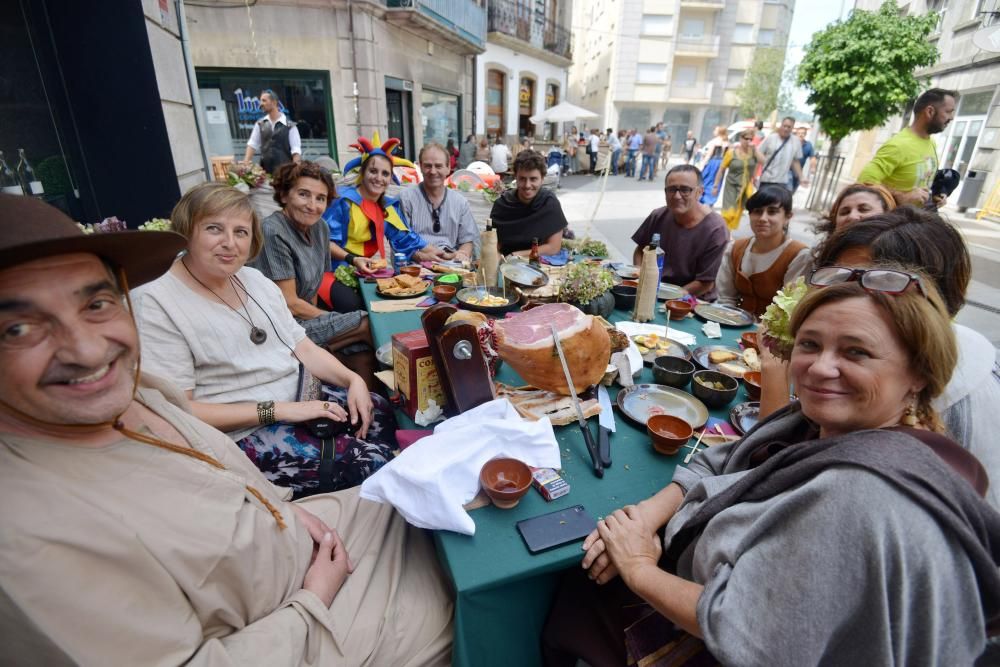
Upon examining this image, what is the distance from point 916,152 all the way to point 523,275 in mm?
4499

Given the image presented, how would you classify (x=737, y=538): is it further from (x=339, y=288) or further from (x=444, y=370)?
(x=339, y=288)

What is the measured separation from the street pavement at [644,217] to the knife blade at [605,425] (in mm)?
1598

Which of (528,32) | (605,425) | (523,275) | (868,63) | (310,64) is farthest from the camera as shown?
(528,32)

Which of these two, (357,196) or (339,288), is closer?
(339,288)

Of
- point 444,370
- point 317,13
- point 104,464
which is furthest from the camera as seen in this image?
point 317,13

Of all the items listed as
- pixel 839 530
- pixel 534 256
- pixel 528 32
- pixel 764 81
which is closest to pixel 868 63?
pixel 534 256

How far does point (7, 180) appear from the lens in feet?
10.6

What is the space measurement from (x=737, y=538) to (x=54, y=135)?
214 inches

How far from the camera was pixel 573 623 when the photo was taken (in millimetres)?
1491

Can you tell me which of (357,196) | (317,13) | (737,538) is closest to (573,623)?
(737,538)

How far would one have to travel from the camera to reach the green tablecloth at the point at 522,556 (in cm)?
126

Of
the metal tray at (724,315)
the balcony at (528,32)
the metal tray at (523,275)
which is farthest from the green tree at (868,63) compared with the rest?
the balcony at (528,32)

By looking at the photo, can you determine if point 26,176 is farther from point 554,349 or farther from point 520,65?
point 520,65

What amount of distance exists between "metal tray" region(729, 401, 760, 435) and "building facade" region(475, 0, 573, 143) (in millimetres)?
18053
